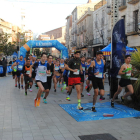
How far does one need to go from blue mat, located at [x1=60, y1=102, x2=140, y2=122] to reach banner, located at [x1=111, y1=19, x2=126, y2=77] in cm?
164

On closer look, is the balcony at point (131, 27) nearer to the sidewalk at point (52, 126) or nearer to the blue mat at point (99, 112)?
the blue mat at point (99, 112)

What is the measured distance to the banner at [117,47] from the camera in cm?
884

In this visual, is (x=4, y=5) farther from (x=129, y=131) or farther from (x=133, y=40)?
(x=129, y=131)

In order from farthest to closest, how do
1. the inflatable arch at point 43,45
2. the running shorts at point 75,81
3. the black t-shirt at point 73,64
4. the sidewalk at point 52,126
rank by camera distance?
the inflatable arch at point 43,45, the black t-shirt at point 73,64, the running shorts at point 75,81, the sidewalk at point 52,126

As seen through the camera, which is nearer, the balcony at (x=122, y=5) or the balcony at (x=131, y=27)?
the balcony at (x=131, y=27)

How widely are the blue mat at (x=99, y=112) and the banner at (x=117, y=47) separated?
5.37 feet

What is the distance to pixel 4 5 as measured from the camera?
60.1 meters

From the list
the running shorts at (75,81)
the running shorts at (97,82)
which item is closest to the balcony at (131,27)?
the running shorts at (75,81)

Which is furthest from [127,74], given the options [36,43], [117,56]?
[36,43]

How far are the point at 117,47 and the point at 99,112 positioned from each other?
9.90ft

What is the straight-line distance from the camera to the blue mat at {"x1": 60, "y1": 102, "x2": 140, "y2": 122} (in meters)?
6.36

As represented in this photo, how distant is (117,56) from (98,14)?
1214 inches

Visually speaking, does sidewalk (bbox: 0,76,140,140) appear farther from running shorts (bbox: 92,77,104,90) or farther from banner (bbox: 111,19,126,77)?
banner (bbox: 111,19,126,77)

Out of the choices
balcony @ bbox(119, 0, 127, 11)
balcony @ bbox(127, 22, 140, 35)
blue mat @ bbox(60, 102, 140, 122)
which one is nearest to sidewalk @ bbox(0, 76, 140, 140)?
blue mat @ bbox(60, 102, 140, 122)
